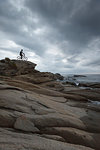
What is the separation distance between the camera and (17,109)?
153 inches

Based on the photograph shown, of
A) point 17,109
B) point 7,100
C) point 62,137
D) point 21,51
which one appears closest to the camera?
point 62,137

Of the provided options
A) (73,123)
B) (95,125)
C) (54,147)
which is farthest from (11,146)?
(95,125)

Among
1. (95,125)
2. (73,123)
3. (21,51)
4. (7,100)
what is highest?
(21,51)

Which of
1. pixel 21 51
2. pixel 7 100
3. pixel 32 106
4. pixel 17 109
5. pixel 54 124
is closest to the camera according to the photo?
pixel 54 124

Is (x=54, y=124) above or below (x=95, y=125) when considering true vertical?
above

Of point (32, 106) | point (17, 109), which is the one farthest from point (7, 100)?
point (32, 106)

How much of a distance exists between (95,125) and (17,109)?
3.35m

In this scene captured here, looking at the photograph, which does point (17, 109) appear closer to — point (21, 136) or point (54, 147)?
point (21, 136)

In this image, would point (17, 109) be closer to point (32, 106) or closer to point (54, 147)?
point (32, 106)

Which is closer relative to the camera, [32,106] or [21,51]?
[32,106]

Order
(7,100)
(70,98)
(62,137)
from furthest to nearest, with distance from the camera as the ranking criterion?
(70,98) → (7,100) → (62,137)

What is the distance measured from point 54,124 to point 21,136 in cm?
130

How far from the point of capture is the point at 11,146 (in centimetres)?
215

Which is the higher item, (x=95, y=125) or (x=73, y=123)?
(x=73, y=123)
